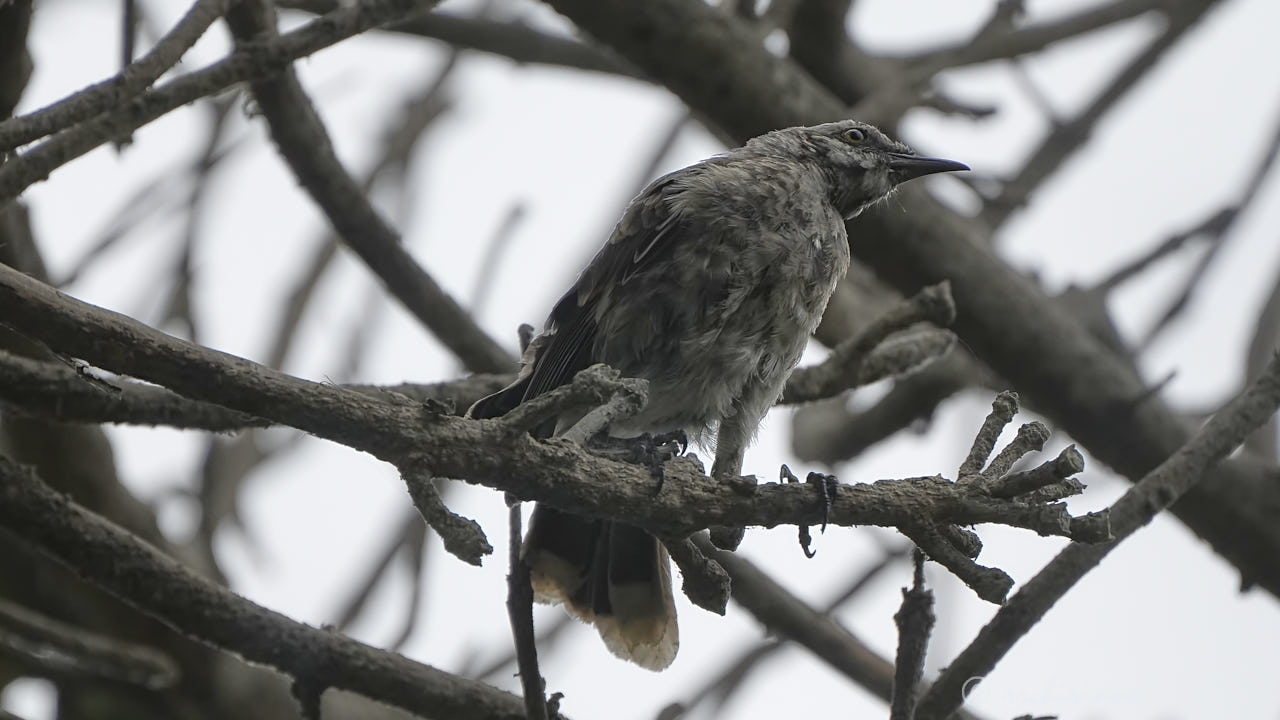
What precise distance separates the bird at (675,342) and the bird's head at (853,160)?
57cm

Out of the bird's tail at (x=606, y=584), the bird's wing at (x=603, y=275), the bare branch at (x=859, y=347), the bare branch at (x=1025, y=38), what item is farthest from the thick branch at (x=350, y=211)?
the bare branch at (x=1025, y=38)

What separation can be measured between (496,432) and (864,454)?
4.10 metres

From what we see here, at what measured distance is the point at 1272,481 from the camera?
5270 millimetres

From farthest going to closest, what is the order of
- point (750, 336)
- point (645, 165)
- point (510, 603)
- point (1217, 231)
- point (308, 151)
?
point (645, 165)
point (1217, 231)
point (308, 151)
point (750, 336)
point (510, 603)

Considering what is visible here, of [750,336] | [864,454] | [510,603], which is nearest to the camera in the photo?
[510,603]

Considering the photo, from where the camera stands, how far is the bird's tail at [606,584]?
160 inches

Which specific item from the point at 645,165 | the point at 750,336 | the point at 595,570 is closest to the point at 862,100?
the point at 645,165

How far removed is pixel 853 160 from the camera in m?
4.98

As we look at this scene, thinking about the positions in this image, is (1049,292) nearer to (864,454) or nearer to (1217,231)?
(1217,231)

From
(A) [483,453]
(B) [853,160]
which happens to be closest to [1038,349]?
Answer: (B) [853,160]

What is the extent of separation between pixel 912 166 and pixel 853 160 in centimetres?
25

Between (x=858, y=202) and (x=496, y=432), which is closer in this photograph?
(x=496, y=432)

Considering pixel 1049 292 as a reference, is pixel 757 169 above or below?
below

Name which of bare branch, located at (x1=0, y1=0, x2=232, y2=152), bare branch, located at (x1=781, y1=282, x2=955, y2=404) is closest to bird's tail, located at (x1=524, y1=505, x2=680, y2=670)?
bare branch, located at (x1=781, y1=282, x2=955, y2=404)
